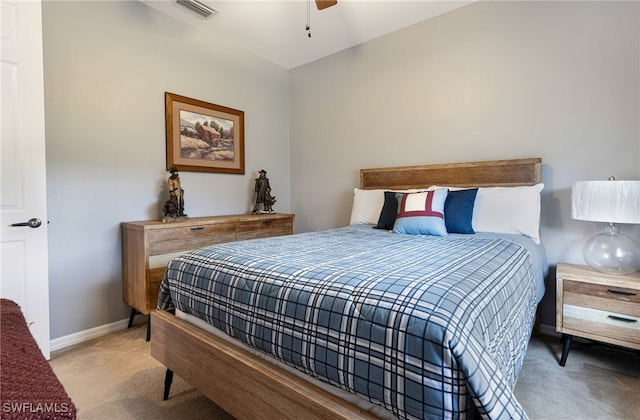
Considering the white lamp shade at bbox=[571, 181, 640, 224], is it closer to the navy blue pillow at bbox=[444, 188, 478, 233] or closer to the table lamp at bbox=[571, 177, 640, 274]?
the table lamp at bbox=[571, 177, 640, 274]

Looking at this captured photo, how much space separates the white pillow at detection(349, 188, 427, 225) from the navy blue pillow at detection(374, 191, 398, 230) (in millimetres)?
219

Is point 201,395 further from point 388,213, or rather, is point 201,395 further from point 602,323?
point 602,323

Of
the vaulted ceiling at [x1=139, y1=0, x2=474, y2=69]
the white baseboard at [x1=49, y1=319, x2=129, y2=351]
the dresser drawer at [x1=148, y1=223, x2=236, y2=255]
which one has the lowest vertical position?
the white baseboard at [x1=49, y1=319, x2=129, y2=351]

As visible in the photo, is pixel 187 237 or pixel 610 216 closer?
pixel 610 216

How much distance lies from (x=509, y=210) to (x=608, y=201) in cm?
58

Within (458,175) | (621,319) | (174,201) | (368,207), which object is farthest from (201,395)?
(458,175)

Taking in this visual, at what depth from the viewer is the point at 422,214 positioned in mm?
2350

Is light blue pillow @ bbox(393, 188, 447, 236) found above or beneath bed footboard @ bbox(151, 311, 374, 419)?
above

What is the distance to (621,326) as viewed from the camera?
1.83 metres

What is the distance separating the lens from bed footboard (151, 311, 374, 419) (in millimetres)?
1015

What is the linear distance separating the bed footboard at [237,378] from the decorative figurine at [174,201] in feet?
3.90

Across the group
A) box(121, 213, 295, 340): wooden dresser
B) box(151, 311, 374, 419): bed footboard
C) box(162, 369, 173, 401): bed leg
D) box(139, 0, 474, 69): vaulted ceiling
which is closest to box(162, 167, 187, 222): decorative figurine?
box(121, 213, 295, 340): wooden dresser

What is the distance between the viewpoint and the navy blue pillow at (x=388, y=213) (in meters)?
2.70

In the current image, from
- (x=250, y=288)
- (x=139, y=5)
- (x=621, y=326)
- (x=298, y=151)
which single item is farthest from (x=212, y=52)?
(x=621, y=326)
